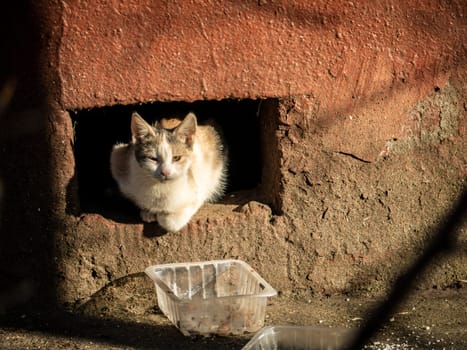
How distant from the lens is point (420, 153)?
14.2ft

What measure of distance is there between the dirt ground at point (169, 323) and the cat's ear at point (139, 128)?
825 millimetres

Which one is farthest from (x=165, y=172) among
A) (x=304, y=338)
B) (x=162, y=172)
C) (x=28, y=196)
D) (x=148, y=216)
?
(x=304, y=338)

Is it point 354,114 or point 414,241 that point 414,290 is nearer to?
point 414,241

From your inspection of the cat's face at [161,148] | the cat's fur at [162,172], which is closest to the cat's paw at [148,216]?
the cat's fur at [162,172]

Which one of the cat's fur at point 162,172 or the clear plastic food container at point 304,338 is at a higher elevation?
the cat's fur at point 162,172

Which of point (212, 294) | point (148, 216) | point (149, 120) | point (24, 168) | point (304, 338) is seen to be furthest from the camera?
point (149, 120)

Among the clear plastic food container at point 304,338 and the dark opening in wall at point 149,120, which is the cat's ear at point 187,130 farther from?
the clear plastic food container at point 304,338

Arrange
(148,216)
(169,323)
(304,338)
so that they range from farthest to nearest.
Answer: (148,216) < (169,323) < (304,338)

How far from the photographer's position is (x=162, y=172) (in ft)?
13.3

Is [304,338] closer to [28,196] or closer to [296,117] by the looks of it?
[296,117]

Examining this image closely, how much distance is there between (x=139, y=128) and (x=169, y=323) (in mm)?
1121

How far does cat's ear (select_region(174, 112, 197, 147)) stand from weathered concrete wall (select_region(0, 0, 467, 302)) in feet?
0.92

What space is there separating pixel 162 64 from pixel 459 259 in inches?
89.0

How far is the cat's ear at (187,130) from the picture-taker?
4.16 m
